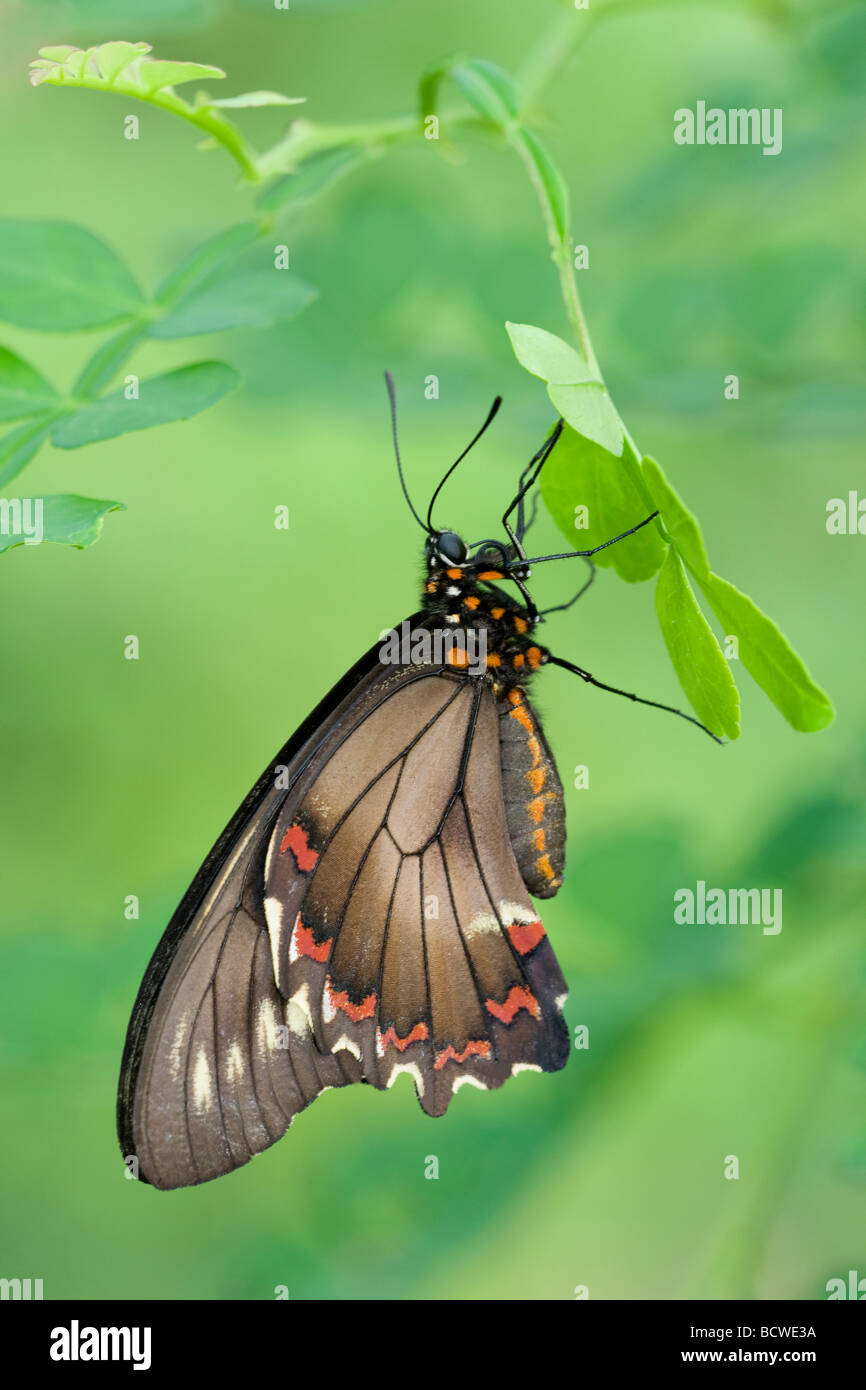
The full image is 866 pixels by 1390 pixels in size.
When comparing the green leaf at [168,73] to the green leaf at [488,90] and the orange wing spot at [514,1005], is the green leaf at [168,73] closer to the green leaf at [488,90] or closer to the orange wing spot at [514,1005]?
the green leaf at [488,90]

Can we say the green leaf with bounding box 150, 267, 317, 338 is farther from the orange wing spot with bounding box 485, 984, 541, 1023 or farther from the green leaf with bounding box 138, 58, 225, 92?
the orange wing spot with bounding box 485, 984, 541, 1023

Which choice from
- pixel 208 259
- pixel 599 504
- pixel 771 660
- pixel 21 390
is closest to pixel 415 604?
pixel 208 259

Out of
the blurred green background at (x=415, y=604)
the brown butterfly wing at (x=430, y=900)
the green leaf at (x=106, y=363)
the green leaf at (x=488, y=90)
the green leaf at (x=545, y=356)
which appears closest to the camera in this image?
the green leaf at (x=545, y=356)

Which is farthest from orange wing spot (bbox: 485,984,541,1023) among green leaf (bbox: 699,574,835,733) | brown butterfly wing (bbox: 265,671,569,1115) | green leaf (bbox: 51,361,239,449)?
green leaf (bbox: 51,361,239,449)

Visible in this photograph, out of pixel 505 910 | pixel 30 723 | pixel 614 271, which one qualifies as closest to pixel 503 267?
pixel 614 271

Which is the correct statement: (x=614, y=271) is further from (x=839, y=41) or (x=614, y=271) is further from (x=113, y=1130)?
(x=113, y=1130)

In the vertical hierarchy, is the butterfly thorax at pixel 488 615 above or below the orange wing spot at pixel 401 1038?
above

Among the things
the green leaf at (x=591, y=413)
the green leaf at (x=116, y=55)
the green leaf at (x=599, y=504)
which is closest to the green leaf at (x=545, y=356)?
the green leaf at (x=591, y=413)
